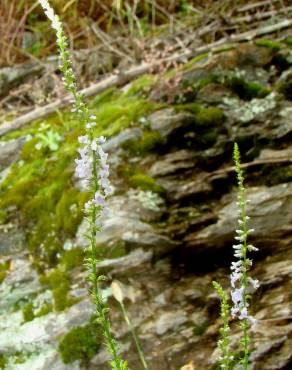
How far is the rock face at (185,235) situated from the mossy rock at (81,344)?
0.11ft

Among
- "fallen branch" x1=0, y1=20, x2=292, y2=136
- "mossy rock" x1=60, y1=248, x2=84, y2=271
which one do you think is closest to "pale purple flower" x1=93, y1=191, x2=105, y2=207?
"mossy rock" x1=60, y1=248, x2=84, y2=271

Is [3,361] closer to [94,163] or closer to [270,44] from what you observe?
[94,163]

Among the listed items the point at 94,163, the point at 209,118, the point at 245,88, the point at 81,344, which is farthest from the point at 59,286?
the point at 245,88

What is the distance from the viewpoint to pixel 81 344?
3.05 metres

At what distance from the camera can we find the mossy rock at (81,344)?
9.91 feet

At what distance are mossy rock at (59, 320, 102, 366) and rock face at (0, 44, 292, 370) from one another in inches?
1.3

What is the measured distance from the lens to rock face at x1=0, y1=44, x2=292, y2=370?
9.83 feet

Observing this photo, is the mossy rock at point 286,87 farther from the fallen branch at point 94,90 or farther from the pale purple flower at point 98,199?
the pale purple flower at point 98,199

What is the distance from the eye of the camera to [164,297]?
3219mm

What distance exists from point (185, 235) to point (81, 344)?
0.92 meters

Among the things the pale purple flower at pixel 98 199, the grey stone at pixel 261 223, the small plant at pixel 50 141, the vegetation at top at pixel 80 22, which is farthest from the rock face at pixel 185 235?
the vegetation at top at pixel 80 22

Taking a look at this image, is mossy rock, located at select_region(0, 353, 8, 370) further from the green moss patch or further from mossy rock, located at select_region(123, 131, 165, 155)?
mossy rock, located at select_region(123, 131, 165, 155)

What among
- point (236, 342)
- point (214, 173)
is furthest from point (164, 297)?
point (214, 173)

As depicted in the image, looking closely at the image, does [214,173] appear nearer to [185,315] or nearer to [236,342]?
[185,315]
